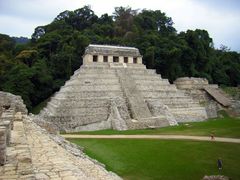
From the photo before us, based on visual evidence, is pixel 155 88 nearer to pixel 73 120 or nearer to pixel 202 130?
pixel 202 130

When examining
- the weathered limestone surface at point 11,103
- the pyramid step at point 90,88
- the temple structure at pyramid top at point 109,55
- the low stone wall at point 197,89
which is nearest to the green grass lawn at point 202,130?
the pyramid step at point 90,88

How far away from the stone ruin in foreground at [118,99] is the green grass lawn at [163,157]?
6866 mm

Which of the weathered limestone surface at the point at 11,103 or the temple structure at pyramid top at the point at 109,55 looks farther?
the temple structure at pyramid top at the point at 109,55

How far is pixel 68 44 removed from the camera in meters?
47.2

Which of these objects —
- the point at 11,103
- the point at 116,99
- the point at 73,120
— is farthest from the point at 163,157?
the point at 116,99

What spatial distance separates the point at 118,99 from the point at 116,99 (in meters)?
0.26

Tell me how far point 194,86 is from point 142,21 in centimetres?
2207

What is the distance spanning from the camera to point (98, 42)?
164ft

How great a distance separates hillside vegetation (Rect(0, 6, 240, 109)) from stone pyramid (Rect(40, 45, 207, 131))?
7.26 m

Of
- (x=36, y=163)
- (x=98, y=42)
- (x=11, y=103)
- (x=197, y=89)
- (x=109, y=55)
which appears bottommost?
(x=36, y=163)

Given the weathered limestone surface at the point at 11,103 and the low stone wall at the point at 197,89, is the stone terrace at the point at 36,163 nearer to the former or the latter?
the weathered limestone surface at the point at 11,103

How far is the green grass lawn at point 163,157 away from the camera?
14926 mm

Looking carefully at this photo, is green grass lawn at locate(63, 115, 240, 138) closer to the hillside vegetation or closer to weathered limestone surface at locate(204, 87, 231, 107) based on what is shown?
weathered limestone surface at locate(204, 87, 231, 107)

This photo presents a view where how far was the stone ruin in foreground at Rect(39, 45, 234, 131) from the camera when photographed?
97.1 ft
